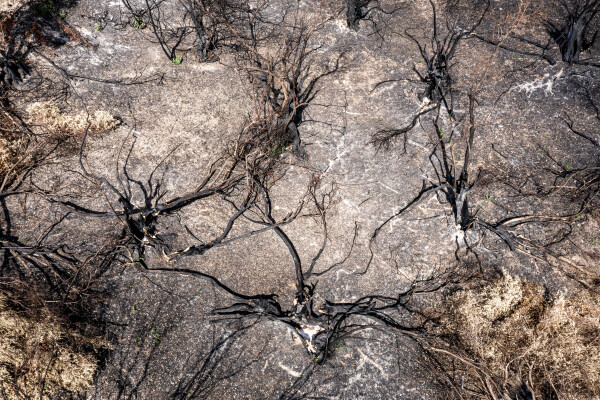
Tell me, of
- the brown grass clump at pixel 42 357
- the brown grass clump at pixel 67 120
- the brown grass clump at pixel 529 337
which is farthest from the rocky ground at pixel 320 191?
the brown grass clump at pixel 529 337

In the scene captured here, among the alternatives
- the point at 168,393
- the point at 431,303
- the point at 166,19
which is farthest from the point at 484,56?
the point at 168,393

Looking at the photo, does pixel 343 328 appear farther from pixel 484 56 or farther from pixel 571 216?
pixel 484 56

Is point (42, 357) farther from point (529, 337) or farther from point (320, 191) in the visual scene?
point (529, 337)

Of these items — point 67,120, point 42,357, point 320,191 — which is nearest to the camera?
Result: point 42,357

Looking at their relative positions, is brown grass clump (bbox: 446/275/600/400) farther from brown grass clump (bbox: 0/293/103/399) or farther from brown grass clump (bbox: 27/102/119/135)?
brown grass clump (bbox: 27/102/119/135)

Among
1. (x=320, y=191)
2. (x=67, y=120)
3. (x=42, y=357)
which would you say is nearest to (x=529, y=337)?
(x=320, y=191)

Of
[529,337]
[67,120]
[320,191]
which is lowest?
[529,337]
